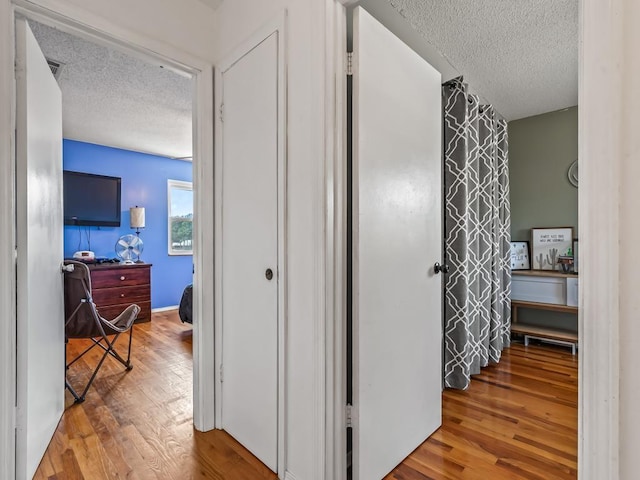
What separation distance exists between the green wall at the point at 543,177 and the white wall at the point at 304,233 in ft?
10.7

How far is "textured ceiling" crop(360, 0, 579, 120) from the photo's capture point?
1796mm

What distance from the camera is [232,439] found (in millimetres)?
1760

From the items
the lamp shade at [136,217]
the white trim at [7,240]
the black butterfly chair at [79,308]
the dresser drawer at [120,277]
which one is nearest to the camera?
the white trim at [7,240]

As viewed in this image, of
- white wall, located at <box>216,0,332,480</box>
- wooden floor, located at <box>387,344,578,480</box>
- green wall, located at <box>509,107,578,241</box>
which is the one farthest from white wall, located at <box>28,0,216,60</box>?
green wall, located at <box>509,107,578,241</box>

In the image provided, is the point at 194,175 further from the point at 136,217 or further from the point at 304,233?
the point at 136,217

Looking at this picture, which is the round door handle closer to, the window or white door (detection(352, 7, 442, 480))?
white door (detection(352, 7, 442, 480))

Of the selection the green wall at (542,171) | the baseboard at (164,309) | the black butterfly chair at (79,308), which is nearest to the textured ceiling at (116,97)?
the black butterfly chair at (79,308)

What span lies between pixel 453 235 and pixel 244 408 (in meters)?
1.82

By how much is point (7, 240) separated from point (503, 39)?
114 inches

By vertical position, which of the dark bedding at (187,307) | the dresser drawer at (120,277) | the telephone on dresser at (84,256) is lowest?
the dark bedding at (187,307)

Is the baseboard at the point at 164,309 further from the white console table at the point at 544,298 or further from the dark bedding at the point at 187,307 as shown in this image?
the white console table at the point at 544,298

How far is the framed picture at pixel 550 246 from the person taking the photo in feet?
11.1

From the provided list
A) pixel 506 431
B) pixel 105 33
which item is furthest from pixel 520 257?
pixel 105 33

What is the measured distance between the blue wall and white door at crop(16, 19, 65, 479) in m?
2.72
